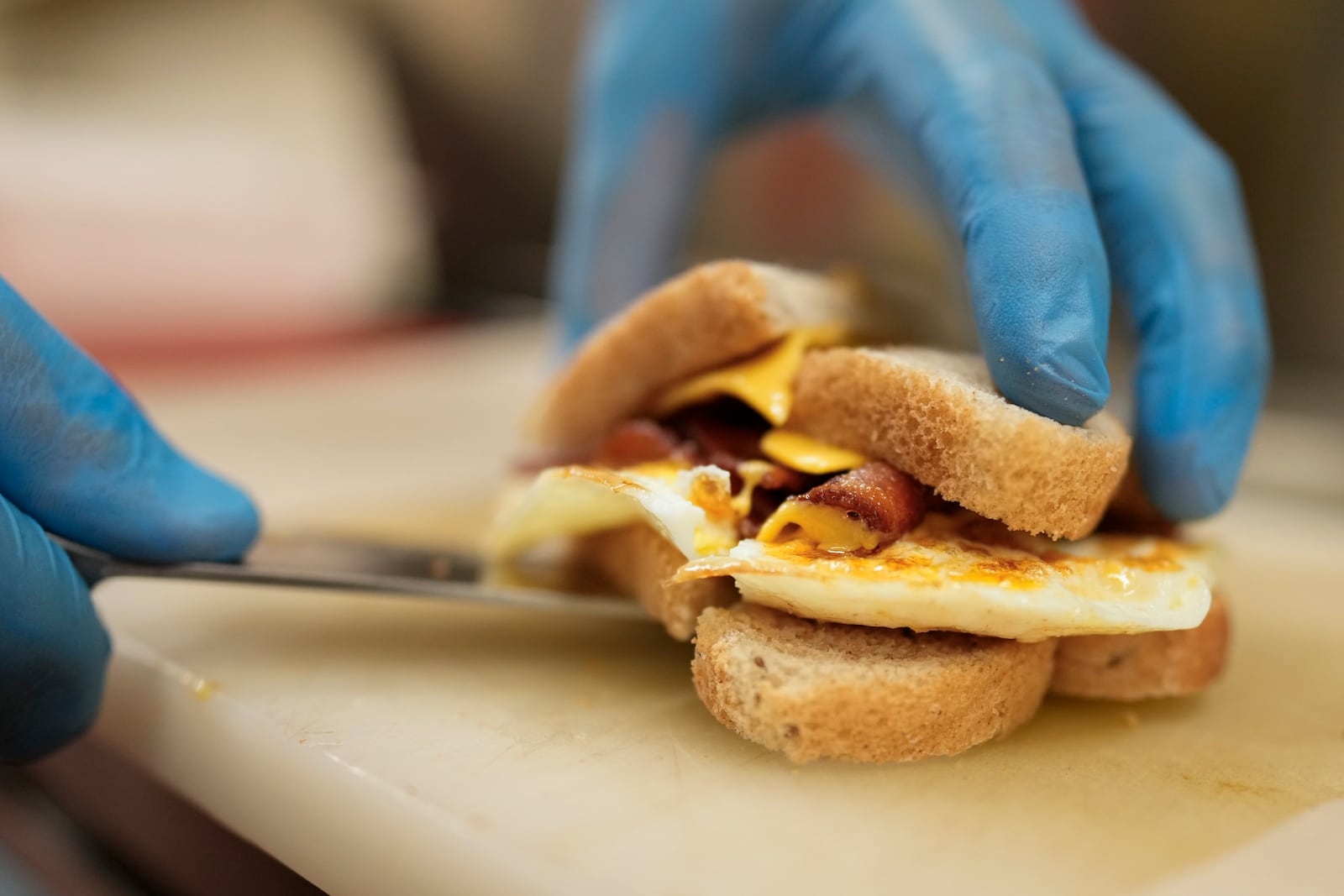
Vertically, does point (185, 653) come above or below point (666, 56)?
below

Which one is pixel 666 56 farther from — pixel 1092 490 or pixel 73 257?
pixel 73 257

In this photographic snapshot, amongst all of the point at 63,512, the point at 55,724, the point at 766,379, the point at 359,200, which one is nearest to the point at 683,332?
the point at 766,379

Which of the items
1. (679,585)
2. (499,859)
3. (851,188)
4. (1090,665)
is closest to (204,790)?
(499,859)

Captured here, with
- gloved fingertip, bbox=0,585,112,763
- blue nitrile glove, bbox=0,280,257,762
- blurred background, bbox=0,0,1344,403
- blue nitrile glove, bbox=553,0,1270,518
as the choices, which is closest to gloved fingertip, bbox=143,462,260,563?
blue nitrile glove, bbox=0,280,257,762

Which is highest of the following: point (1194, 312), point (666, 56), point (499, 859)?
point (666, 56)

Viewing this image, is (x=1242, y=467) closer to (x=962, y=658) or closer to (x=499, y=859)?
(x=962, y=658)

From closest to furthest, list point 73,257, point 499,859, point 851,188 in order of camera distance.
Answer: point 499,859 → point 851,188 → point 73,257

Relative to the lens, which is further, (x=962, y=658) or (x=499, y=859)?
(x=962, y=658)

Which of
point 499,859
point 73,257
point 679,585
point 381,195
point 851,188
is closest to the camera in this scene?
point 499,859
